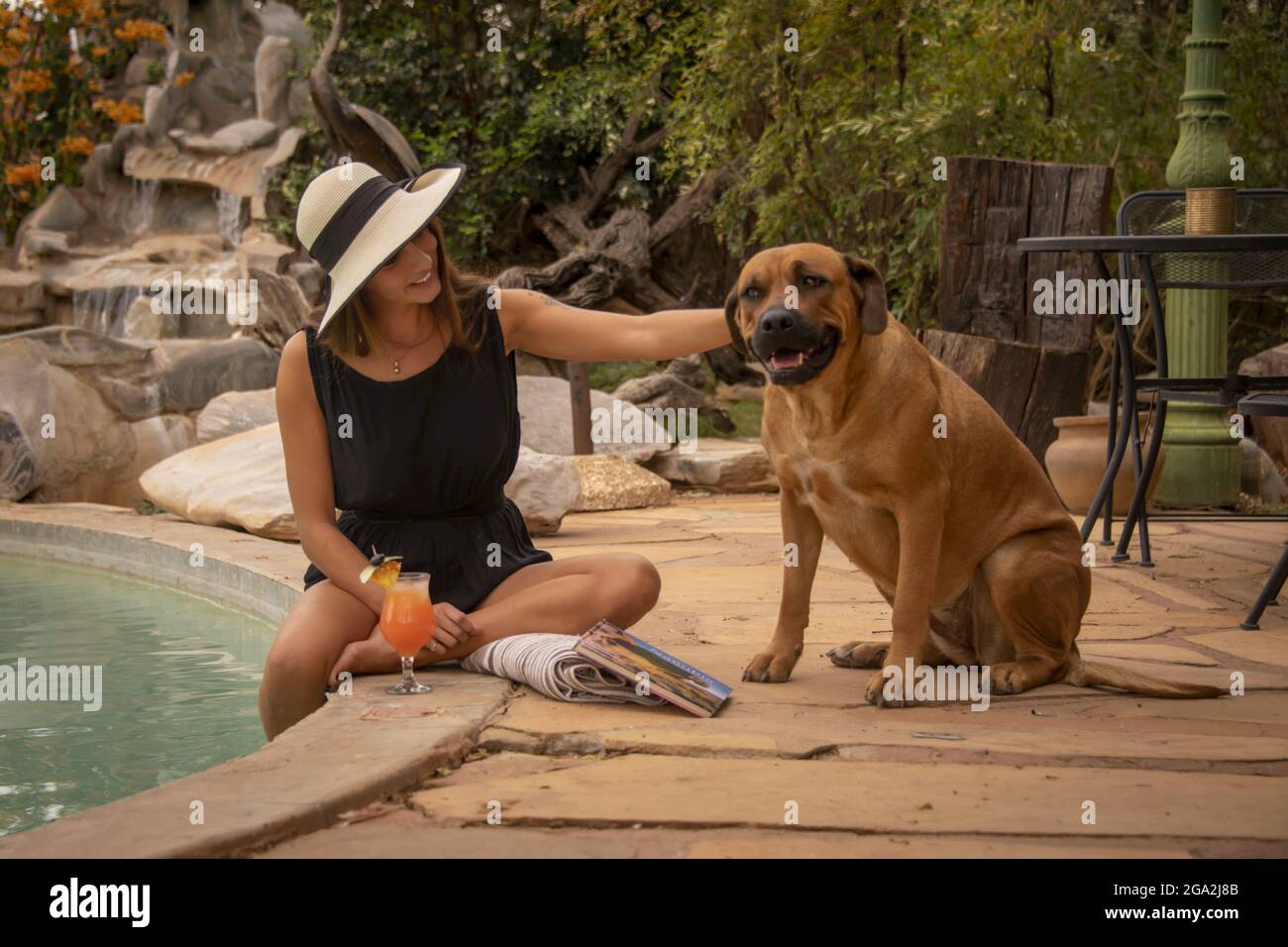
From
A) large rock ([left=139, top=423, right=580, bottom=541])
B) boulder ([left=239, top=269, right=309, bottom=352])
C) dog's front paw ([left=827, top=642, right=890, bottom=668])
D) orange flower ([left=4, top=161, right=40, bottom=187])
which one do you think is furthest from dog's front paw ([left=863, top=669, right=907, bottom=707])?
orange flower ([left=4, top=161, right=40, bottom=187])

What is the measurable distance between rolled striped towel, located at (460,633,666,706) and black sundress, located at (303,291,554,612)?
1.17 feet

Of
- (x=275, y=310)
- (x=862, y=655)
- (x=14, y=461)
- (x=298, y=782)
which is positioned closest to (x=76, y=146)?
(x=275, y=310)

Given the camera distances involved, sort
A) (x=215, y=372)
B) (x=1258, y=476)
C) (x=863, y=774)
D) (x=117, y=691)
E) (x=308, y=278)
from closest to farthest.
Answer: (x=863, y=774), (x=117, y=691), (x=1258, y=476), (x=215, y=372), (x=308, y=278)

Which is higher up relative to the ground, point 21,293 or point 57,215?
point 57,215

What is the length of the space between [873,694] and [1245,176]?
7.64 metres

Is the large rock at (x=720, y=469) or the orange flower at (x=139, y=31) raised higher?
the orange flower at (x=139, y=31)

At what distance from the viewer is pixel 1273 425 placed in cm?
855

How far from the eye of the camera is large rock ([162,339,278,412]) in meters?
9.38

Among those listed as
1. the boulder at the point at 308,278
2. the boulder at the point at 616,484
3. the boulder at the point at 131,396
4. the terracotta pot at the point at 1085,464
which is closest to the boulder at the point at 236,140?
the boulder at the point at 308,278

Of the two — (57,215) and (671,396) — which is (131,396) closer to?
(671,396)

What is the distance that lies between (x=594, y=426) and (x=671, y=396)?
1807mm

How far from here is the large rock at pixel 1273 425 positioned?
332 inches

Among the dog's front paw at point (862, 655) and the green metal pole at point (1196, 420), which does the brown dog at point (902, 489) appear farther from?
the green metal pole at point (1196, 420)

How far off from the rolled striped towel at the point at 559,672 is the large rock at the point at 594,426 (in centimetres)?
556
